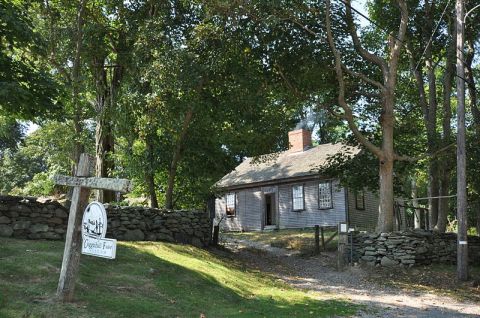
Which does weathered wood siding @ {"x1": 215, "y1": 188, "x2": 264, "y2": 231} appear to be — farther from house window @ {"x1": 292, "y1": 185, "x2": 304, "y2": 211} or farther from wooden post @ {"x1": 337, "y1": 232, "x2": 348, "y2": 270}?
wooden post @ {"x1": 337, "y1": 232, "x2": 348, "y2": 270}

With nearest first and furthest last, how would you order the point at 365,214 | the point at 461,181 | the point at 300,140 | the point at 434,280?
1. the point at 461,181
2. the point at 434,280
3. the point at 365,214
4. the point at 300,140

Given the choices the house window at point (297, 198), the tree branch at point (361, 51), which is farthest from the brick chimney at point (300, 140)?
the tree branch at point (361, 51)

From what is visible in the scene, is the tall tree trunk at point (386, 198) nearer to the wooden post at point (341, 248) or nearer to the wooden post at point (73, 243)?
the wooden post at point (341, 248)

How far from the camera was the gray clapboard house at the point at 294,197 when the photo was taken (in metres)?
28.7

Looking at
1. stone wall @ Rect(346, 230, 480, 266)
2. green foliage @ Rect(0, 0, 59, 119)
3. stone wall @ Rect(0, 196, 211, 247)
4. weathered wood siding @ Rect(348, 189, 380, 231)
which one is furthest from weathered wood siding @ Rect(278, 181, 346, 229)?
green foliage @ Rect(0, 0, 59, 119)

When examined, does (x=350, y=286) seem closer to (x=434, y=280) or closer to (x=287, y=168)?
(x=434, y=280)

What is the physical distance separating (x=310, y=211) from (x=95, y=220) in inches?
889

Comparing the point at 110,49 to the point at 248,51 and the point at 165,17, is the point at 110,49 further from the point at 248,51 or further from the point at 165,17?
the point at 248,51

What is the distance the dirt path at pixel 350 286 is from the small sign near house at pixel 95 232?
556 cm

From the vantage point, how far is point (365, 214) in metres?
29.6

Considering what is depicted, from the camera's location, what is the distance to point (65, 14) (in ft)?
66.3

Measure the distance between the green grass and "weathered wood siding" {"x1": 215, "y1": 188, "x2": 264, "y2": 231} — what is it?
18514mm

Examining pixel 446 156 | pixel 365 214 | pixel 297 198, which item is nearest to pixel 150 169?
pixel 446 156

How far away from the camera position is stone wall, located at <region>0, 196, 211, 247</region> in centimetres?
1289
